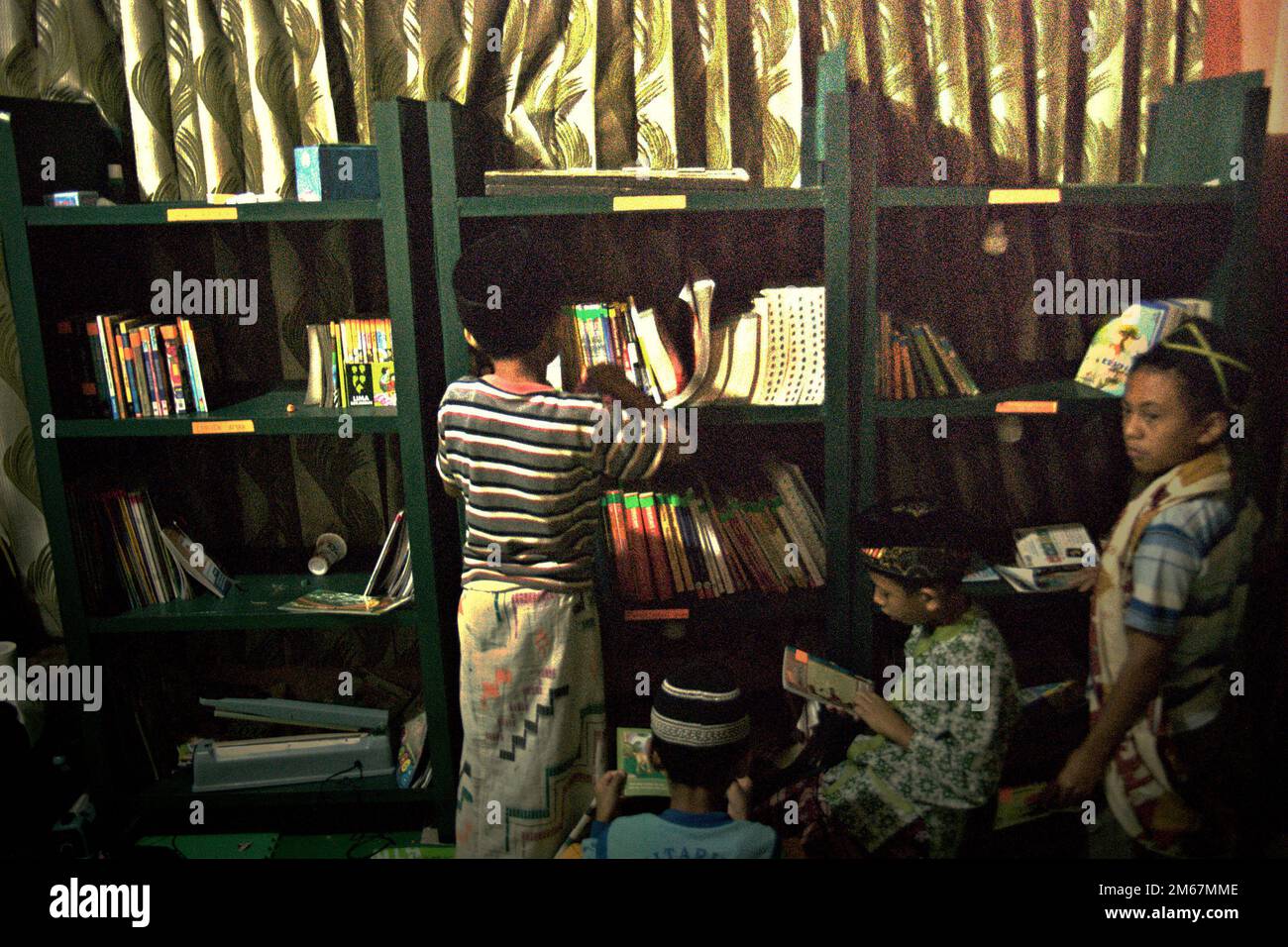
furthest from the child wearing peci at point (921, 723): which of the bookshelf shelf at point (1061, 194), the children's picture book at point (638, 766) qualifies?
the bookshelf shelf at point (1061, 194)

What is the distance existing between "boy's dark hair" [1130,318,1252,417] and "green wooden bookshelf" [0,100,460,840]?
1.57 meters

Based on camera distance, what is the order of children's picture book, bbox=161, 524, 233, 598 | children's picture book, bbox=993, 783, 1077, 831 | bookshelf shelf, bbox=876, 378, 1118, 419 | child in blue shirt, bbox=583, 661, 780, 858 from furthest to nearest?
1. children's picture book, bbox=161, 524, 233, 598
2. children's picture book, bbox=993, 783, 1077, 831
3. bookshelf shelf, bbox=876, 378, 1118, 419
4. child in blue shirt, bbox=583, 661, 780, 858

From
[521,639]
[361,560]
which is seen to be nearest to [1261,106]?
[521,639]

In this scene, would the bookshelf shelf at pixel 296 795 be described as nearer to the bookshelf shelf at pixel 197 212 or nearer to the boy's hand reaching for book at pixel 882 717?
the boy's hand reaching for book at pixel 882 717

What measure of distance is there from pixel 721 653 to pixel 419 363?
1.06m

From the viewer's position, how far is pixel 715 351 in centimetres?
198

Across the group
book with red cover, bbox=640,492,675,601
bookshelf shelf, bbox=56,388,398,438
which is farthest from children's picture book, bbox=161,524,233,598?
book with red cover, bbox=640,492,675,601

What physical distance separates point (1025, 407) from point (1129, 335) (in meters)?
0.30

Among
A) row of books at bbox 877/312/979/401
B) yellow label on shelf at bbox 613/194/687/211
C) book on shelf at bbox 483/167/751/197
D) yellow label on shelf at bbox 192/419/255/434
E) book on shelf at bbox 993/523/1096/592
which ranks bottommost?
book on shelf at bbox 993/523/1096/592

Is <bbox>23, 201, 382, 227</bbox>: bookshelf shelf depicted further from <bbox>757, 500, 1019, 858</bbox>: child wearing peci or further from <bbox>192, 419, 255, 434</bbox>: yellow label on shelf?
<bbox>757, 500, 1019, 858</bbox>: child wearing peci

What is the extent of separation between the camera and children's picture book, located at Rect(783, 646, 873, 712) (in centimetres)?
199

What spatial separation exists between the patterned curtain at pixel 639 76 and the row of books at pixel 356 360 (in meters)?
0.47

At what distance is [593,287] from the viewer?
7.43 feet

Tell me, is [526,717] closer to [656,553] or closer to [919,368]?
[656,553]
